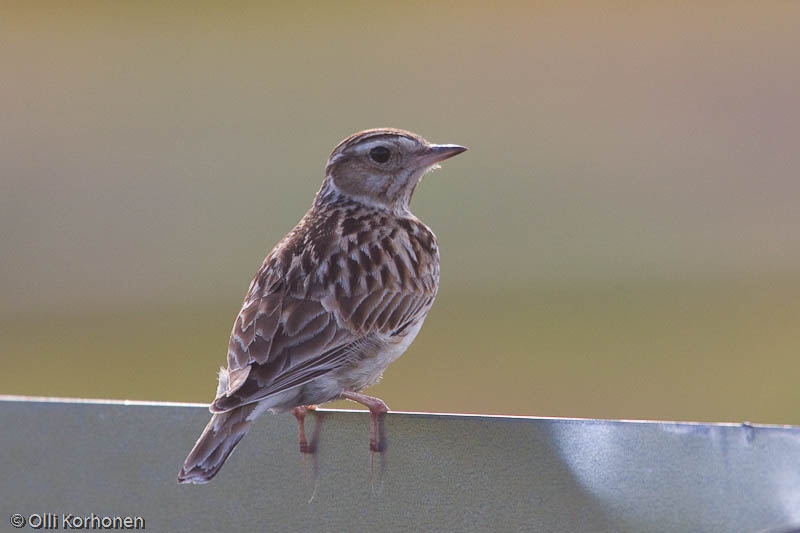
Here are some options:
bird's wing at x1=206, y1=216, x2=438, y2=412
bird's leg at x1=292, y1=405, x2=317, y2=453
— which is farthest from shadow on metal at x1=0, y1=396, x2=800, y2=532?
bird's wing at x1=206, y1=216, x2=438, y2=412

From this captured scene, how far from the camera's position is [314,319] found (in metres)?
5.05

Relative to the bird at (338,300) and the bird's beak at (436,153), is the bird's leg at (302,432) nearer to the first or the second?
the bird at (338,300)

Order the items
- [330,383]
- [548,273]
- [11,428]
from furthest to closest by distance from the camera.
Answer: [548,273]
[330,383]
[11,428]

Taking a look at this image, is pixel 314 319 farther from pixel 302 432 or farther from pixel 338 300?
pixel 302 432

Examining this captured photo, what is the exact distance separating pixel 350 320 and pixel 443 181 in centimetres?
2141

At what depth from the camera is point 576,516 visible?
3.68 meters

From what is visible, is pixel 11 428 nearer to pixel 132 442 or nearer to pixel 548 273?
pixel 132 442

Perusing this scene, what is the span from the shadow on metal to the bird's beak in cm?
216

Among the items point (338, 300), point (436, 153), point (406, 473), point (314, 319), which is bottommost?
point (406, 473)

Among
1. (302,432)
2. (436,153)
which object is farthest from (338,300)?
(436,153)

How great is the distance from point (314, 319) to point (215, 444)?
1.11 metres

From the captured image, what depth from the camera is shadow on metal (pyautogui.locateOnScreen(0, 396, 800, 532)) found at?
3590 mm

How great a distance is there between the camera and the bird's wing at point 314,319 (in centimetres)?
464

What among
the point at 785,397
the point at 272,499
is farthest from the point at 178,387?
the point at 272,499
